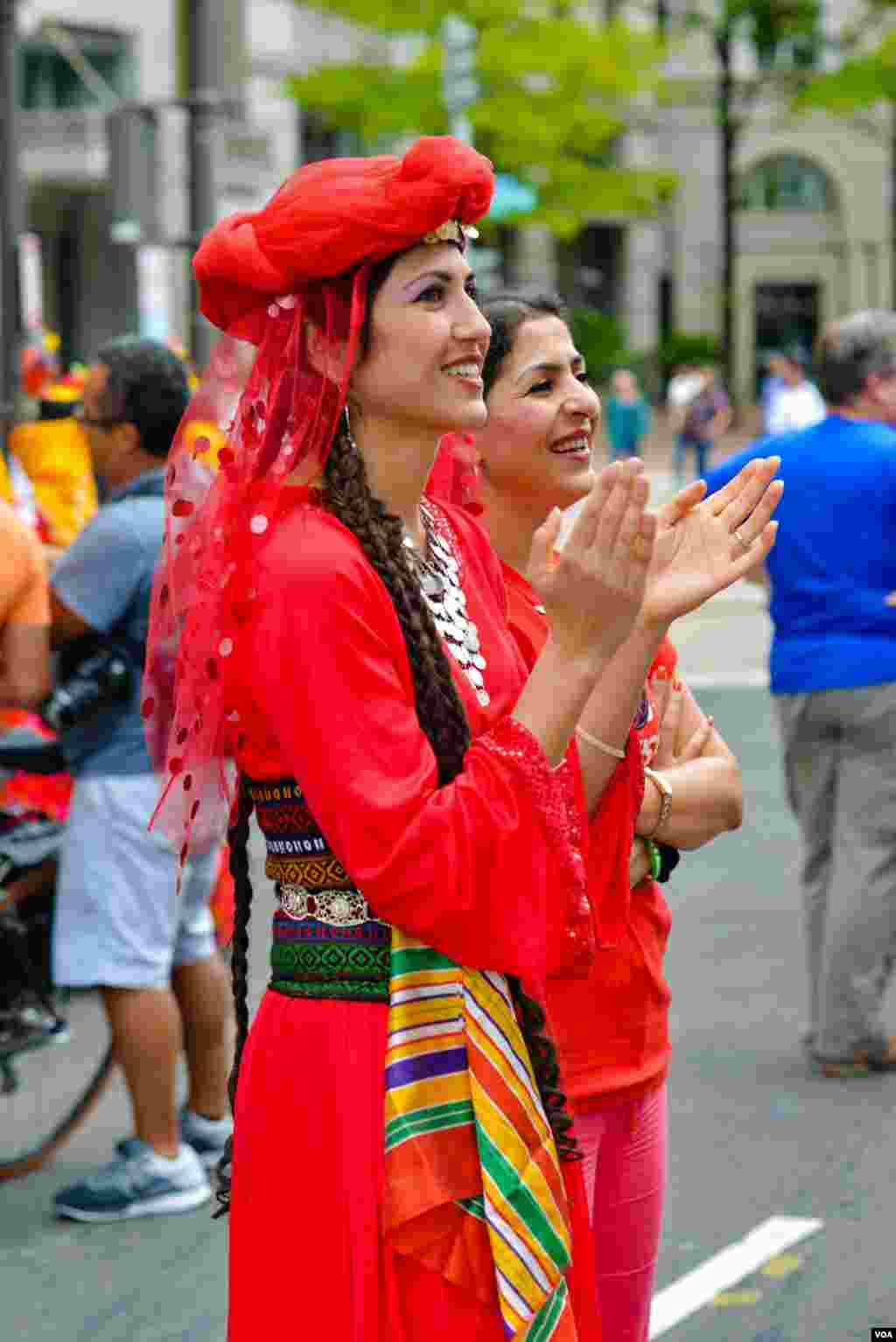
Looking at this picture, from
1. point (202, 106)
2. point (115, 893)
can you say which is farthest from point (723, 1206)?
point (202, 106)

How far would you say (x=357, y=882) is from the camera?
95.8 inches

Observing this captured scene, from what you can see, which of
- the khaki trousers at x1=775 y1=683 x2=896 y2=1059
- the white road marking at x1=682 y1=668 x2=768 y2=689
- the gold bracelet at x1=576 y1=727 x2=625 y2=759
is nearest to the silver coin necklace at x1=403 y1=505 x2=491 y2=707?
the gold bracelet at x1=576 y1=727 x2=625 y2=759

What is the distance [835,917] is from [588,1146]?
3.51 m

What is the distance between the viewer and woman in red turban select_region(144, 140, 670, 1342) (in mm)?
2443

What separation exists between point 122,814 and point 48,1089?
1.19 m

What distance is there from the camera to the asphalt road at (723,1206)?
4922mm

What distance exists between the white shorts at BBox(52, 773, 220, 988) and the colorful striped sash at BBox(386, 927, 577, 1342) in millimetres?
3147

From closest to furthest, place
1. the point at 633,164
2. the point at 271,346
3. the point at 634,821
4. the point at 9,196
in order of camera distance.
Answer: the point at 271,346 < the point at 634,821 < the point at 9,196 < the point at 633,164

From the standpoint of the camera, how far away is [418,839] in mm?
2387

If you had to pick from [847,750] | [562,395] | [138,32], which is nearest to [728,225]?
[138,32]

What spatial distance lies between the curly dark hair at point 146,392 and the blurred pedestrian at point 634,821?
2.13m

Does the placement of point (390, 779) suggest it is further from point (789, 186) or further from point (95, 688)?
point (789, 186)

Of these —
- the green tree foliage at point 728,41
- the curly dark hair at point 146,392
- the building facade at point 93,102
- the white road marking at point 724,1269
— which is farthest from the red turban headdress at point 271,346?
the green tree foliage at point 728,41

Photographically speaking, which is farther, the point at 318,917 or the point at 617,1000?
the point at 617,1000
